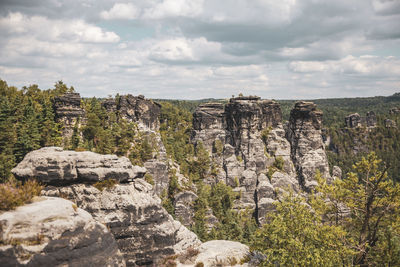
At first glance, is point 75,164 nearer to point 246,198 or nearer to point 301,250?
point 301,250

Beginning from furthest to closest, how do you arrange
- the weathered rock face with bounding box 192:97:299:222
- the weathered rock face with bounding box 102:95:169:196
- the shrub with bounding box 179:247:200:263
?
the weathered rock face with bounding box 192:97:299:222
the weathered rock face with bounding box 102:95:169:196
the shrub with bounding box 179:247:200:263

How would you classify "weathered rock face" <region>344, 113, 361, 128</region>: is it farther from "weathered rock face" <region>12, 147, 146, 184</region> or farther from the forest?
"weathered rock face" <region>12, 147, 146, 184</region>

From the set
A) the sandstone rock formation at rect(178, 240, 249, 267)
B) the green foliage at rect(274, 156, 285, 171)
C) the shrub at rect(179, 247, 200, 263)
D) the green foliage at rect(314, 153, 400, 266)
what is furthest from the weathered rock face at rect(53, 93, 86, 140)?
the green foliage at rect(274, 156, 285, 171)

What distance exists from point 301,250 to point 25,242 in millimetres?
17080

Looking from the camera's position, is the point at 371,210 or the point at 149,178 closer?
the point at 371,210

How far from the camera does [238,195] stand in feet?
252

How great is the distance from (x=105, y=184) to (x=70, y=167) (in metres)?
3.33

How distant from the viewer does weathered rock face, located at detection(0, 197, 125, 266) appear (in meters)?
13.1

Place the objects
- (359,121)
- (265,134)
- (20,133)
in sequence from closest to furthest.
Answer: (20,133) < (265,134) < (359,121)

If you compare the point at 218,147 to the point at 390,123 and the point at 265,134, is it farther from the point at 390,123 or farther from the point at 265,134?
the point at 390,123

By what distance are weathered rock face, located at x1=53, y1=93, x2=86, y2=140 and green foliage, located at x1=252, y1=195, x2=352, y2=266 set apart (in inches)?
2181

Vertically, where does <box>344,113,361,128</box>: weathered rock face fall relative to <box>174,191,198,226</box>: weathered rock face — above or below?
above

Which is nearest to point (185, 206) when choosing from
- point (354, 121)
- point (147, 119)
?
point (147, 119)

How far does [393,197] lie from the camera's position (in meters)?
21.6
